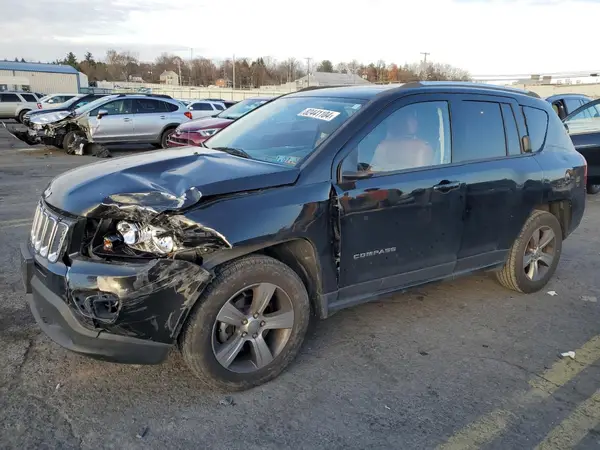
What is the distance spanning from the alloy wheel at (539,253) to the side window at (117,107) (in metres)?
12.5

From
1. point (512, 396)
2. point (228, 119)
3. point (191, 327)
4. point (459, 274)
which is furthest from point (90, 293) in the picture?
point (228, 119)

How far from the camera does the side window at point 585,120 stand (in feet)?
29.2

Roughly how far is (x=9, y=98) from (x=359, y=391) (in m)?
30.9

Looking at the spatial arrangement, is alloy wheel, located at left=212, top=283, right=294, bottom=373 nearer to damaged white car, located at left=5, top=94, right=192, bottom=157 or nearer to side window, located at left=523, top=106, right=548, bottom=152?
side window, located at left=523, top=106, right=548, bottom=152

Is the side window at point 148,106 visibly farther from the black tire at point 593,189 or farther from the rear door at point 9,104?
the rear door at point 9,104

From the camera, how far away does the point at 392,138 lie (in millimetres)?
3570

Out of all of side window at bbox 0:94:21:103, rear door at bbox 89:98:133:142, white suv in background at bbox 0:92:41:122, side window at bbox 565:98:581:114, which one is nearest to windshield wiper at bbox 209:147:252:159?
side window at bbox 565:98:581:114

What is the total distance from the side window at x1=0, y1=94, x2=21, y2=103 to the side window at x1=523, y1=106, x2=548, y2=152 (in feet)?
98.4

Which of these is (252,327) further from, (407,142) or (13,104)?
(13,104)

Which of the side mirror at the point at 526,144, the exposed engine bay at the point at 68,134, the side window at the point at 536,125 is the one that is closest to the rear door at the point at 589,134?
the side window at the point at 536,125

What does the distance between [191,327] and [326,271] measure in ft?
3.08

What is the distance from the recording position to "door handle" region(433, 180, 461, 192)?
3.70 m

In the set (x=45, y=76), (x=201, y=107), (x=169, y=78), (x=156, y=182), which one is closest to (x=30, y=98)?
(x=201, y=107)

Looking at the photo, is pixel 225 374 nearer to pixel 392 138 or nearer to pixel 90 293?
pixel 90 293
